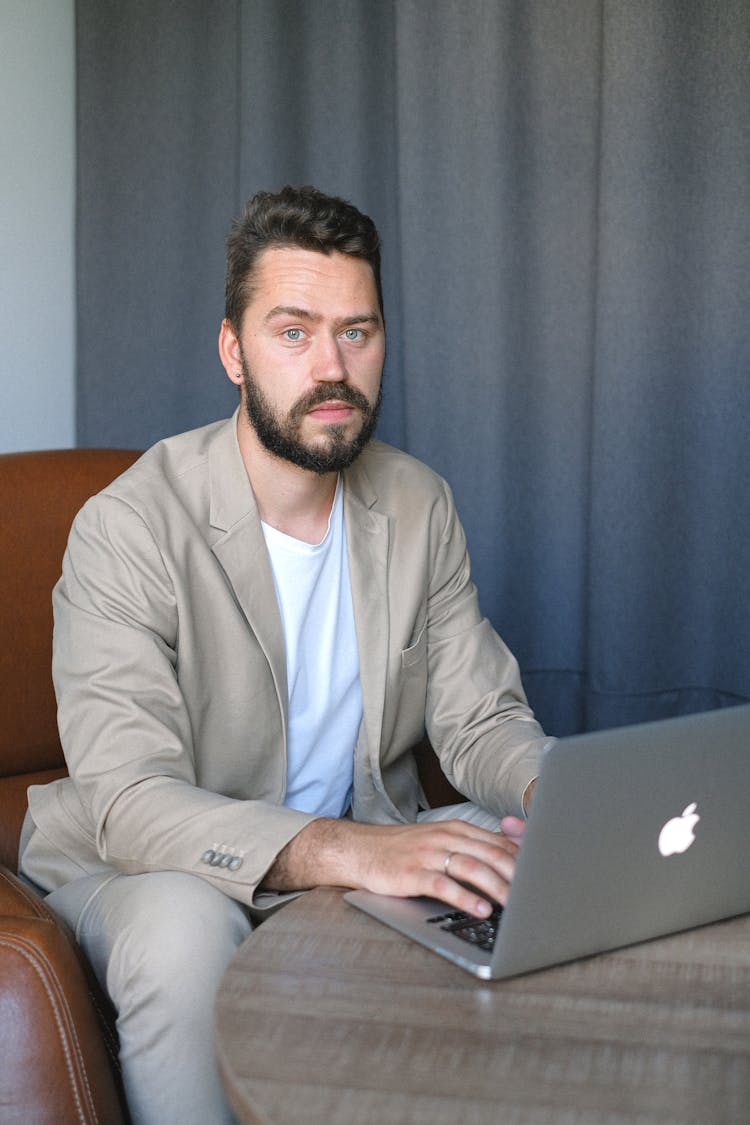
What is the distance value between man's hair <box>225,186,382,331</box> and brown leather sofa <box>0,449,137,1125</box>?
441 millimetres

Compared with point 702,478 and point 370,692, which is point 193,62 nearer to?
point 702,478

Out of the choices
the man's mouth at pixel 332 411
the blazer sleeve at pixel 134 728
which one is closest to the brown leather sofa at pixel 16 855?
the blazer sleeve at pixel 134 728

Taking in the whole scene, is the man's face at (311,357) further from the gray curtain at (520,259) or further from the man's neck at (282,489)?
the gray curtain at (520,259)

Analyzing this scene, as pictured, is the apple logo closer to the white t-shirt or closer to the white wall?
the white t-shirt

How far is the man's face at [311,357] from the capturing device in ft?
6.43

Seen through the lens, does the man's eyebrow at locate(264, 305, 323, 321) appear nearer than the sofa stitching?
No

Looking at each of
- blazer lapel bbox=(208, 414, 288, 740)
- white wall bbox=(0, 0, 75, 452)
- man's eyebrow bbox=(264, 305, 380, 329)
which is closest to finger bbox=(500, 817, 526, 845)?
blazer lapel bbox=(208, 414, 288, 740)

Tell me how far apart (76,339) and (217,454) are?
1.44 m

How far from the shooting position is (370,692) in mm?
1990

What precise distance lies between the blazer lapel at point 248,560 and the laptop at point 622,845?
66 cm

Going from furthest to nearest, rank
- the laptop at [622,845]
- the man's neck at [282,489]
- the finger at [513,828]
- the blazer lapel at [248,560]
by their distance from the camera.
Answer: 1. the man's neck at [282,489]
2. the blazer lapel at [248,560]
3. the finger at [513,828]
4. the laptop at [622,845]

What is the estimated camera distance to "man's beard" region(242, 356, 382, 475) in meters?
1.96

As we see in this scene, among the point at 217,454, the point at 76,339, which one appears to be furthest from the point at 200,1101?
the point at 76,339

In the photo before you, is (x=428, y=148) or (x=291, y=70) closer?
(x=428, y=148)
